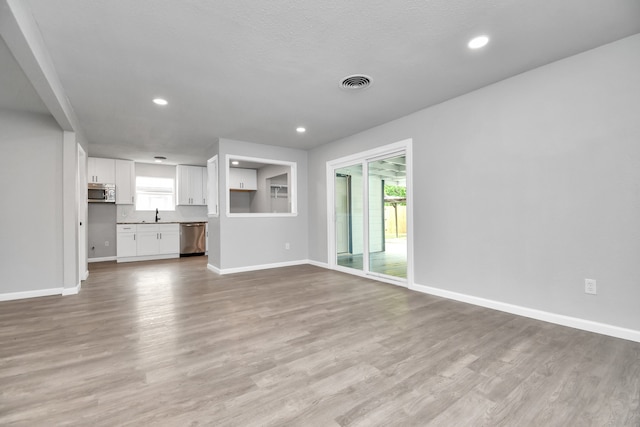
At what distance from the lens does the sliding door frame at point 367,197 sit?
3.99 metres

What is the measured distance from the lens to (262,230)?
5.64m

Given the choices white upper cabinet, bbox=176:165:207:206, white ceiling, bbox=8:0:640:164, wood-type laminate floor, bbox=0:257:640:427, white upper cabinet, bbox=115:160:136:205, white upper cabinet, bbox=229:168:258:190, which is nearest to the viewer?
wood-type laminate floor, bbox=0:257:640:427

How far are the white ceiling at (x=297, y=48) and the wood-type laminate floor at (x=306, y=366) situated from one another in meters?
2.46

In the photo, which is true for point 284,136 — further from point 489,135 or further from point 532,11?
point 532,11

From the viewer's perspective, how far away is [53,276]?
3.97 metres

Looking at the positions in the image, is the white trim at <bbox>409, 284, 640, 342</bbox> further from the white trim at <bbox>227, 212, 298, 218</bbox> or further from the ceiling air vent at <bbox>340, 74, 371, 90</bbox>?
the white trim at <bbox>227, 212, 298, 218</bbox>

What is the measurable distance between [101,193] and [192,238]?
7.56ft

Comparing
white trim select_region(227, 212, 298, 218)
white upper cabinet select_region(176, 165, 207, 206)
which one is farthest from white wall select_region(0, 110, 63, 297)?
white upper cabinet select_region(176, 165, 207, 206)

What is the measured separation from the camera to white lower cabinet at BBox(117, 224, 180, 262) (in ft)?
22.5

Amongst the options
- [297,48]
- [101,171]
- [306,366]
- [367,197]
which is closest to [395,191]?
[367,197]

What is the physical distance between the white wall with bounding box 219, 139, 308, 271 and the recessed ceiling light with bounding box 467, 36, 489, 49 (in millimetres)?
4072

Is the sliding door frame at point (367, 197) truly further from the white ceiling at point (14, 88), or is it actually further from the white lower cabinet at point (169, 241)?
the white lower cabinet at point (169, 241)

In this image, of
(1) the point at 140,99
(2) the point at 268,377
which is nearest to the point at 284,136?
(1) the point at 140,99

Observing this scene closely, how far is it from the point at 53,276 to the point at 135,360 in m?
3.02
